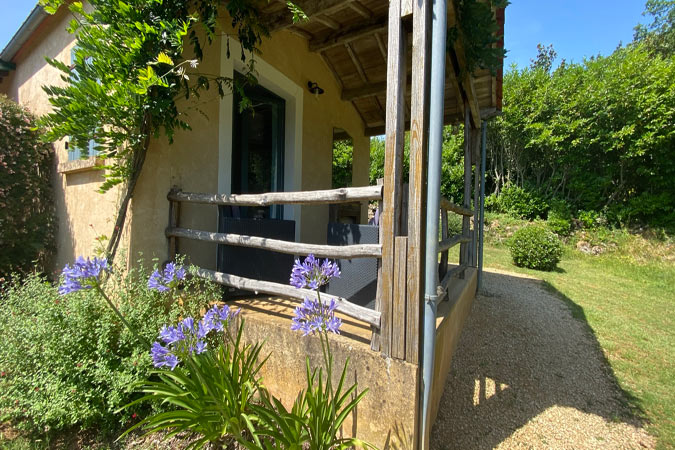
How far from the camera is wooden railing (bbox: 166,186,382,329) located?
1.95m

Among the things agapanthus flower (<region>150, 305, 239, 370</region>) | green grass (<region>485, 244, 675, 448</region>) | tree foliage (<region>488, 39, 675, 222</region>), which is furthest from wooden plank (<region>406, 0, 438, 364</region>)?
Result: tree foliage (<region>488, 39, 675, 222</region>)

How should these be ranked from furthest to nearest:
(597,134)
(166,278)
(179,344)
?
(597,134), (166,278), (179,344)

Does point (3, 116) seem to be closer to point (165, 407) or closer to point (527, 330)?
point (165, 407)

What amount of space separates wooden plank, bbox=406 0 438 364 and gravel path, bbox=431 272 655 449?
42.3 inches

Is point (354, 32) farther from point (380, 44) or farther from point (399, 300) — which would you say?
point (399, 300)

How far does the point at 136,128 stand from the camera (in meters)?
2.50

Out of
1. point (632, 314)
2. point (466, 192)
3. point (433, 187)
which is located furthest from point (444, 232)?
point (632, 314)

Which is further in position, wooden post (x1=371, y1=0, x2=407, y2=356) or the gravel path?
the gravel path

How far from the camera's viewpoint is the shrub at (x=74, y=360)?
6.18 feet

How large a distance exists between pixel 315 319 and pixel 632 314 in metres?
6.55

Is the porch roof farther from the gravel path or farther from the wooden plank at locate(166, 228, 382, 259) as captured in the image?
the gravel path

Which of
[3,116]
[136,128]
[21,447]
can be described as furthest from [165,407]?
[3,116]

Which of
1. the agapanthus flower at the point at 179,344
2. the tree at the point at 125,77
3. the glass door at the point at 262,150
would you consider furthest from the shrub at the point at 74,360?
the glass door at the point at 262,150

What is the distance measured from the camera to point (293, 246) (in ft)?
7.32
